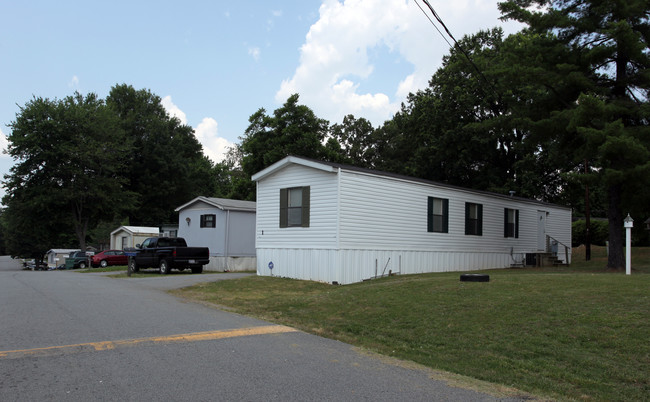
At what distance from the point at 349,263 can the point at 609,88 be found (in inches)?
445

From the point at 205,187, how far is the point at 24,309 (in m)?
53.6

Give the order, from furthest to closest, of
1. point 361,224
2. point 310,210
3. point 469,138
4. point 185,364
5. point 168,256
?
point 469,138, point 168,256, point 310,210, point 361,224, point 185,364

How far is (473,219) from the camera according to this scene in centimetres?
2186

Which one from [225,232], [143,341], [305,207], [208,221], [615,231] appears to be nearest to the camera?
[143,341]

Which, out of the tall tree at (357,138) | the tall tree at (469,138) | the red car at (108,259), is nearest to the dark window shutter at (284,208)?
the tall tree at (469,138)

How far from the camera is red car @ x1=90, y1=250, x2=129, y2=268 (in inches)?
1348

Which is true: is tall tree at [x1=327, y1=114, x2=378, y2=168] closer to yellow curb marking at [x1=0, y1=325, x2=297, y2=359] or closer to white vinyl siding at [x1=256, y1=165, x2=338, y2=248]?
white vinyl siding at [x1=256, y1=165, x2=338, y2=248]

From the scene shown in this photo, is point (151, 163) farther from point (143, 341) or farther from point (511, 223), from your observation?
point (143, 341)

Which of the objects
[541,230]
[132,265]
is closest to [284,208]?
[132,265]

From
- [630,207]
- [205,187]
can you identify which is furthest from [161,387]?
[205,187]

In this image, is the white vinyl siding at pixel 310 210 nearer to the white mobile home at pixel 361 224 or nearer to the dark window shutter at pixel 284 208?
the white mobile home at pixel 361 224

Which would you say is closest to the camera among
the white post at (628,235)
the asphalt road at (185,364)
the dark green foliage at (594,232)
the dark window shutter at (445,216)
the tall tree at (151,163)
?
the asphalt road at (185,364)

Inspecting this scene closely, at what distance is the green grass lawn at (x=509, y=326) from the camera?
6.06 m

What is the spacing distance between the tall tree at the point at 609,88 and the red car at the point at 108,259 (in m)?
28.5
